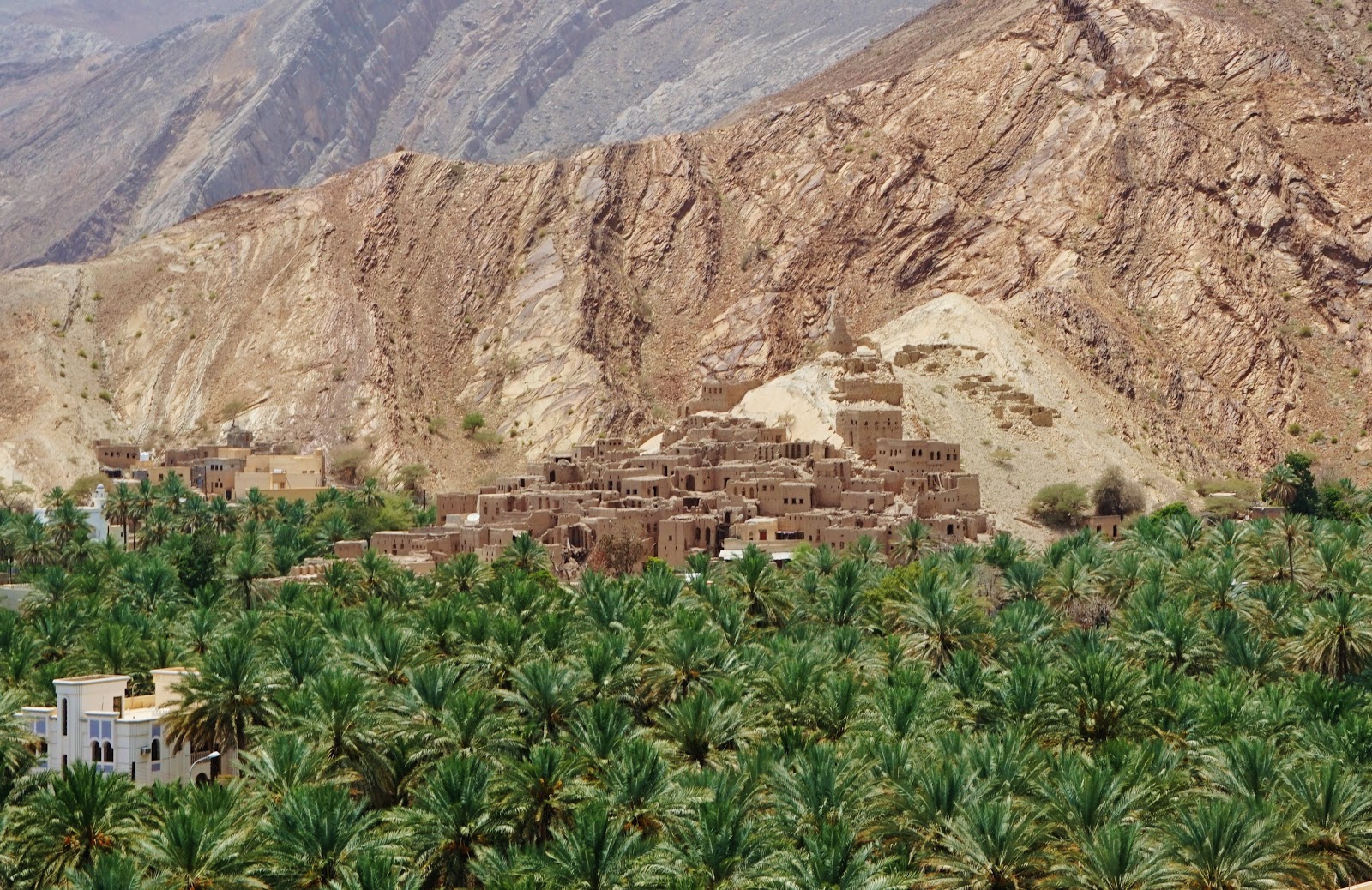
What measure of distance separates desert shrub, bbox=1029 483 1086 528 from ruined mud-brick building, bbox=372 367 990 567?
5.06 meters

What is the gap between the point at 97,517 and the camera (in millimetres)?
98812

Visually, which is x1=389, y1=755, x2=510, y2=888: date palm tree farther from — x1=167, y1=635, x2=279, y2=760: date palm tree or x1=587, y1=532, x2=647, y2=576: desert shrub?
x1=587, y1=532, x2=647, y2=576: desert shrub

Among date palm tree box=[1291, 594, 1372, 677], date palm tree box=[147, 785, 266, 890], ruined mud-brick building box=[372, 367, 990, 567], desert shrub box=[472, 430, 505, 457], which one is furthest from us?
desert shrub box=[472, 430, 505, 457]

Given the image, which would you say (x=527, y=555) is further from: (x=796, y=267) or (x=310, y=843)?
(x=796, y=267)

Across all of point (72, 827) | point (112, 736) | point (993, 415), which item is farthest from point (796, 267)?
point (72, 827)

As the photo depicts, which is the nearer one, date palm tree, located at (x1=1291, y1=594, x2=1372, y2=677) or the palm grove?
the palm grove

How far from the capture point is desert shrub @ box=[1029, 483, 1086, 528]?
300 feet

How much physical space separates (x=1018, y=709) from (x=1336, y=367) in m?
84.6

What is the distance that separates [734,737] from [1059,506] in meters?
52.4

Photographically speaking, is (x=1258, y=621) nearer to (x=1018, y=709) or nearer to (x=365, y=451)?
(x=1018, y=709)

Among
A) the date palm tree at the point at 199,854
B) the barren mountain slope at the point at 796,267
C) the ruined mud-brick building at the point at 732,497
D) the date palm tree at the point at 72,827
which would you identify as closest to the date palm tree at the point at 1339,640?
the ruined mud-brick building at the point at 732,497

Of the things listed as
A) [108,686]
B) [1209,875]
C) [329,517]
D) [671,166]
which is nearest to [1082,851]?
[1209,875]

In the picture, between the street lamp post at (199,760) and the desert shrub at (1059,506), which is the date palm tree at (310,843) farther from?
the desert shrub at (1059,506)

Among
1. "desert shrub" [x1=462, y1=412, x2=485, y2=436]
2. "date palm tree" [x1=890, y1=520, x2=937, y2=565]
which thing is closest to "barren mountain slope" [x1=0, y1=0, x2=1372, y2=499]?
"desert shrub" [x1=462, y1=412, x2=485, y2=436]
